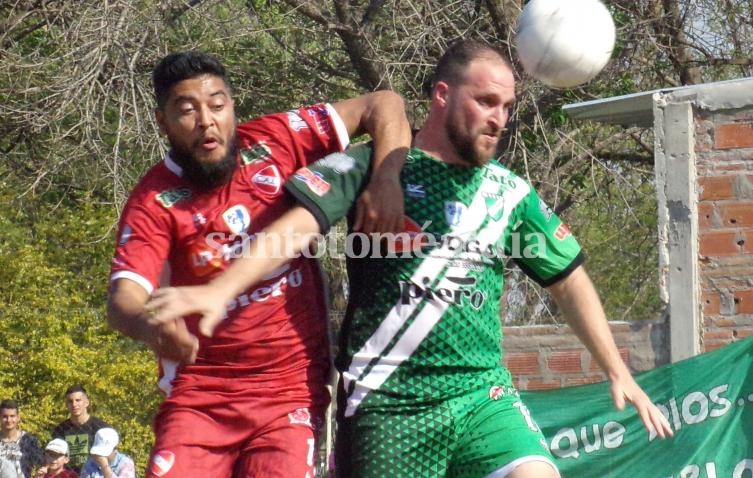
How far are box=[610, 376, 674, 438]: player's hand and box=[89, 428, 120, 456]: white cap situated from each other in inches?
291

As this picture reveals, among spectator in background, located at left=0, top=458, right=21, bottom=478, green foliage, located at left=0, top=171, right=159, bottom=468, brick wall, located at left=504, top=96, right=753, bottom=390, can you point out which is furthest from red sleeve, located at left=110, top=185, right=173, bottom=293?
green foliage, located at left=0, top=171, right=159, bottom=468

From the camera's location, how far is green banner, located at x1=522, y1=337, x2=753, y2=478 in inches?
296

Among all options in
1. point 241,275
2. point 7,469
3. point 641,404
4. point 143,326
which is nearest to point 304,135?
point 241,275

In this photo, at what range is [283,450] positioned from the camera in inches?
178

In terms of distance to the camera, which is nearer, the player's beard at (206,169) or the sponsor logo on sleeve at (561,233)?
the player's beard at (206,169)

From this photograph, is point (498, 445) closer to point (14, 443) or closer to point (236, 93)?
point (14, 443)

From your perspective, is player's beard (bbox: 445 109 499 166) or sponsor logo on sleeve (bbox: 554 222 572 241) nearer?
player's beard (bbox: 445 109 499 166)

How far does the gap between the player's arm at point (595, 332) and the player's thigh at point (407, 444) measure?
653 millimetres

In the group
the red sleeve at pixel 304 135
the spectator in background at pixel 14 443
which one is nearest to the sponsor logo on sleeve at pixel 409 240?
the red sleeve at pixel 304 135

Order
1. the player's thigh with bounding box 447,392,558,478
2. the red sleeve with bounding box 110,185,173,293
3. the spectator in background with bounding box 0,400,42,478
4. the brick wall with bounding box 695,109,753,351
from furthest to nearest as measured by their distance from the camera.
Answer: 1. the spectator in background with bounding box 0,400,42,478
2. the brick wall with bounding box 695,109,753,351
3. the red sleeve with bounding box 110,185,173,293
4. the player's thigh with bounding box 447,392,558,478

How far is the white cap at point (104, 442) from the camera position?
11266 millimetres

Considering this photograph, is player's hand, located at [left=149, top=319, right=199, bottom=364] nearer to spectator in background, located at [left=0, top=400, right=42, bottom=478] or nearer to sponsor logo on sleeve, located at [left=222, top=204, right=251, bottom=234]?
sponsor logo on sleeve, located at [left=222, top=204, right=251, bottom=234]

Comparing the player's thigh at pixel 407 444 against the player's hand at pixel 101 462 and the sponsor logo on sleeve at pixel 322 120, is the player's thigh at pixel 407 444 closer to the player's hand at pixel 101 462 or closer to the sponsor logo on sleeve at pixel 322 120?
the sponsor logo on sleeve at pixel 322 120

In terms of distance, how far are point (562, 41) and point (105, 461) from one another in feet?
24.6
